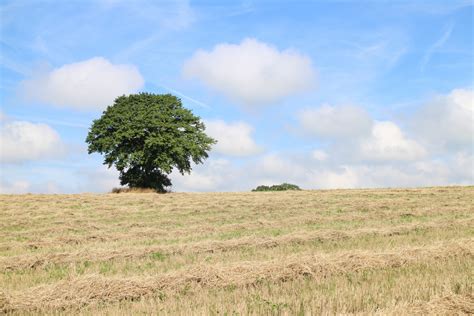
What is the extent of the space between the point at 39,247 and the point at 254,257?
23.4ft

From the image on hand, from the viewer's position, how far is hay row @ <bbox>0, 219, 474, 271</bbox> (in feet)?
35.6

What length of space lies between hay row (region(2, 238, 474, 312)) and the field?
0.06 feet

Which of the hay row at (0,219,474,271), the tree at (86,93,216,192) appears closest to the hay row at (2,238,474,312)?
the hay row at (0,219,474,271)

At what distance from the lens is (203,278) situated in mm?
8242

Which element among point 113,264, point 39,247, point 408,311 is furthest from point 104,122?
point 408,311

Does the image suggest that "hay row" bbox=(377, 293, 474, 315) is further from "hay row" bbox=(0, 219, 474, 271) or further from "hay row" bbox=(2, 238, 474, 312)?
"hay row" bbox=(0, 219, 474, 271)

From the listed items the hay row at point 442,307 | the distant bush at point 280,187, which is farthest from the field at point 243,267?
the distant bush at point 280,187

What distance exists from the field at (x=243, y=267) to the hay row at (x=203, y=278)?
19mm

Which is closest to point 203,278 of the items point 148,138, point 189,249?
point 189,249

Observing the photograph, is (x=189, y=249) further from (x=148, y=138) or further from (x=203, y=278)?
(x=148, y=138)

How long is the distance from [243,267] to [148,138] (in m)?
35.3

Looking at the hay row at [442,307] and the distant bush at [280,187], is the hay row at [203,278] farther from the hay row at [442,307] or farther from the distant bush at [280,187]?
the distant bush at [280,187]

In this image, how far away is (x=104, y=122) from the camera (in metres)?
44.8

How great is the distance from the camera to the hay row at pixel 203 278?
7.39 meters
